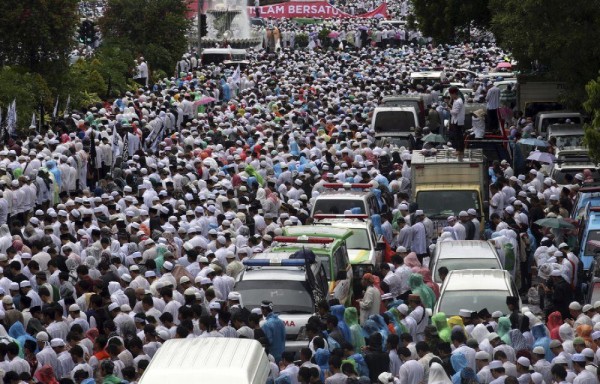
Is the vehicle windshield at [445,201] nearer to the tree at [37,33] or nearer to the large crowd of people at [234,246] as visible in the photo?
the large crowd of people at [234,246]

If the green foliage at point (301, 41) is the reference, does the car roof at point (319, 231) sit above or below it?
above

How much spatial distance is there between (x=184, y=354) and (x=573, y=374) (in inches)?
161

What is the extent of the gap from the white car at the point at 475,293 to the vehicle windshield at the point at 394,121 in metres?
15.9

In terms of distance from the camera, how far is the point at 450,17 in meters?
41.9

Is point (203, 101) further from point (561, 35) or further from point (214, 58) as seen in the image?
point (214, 58)

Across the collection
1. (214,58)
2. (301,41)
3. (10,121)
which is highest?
(10,121)

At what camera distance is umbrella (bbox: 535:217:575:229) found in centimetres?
2289

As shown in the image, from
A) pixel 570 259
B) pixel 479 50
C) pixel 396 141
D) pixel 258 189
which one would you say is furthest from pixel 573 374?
pixel 479 50

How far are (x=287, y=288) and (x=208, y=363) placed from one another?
5.55 meters

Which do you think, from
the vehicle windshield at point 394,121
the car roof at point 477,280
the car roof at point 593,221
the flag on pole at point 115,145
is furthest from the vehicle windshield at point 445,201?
the vehicle windshield at point 394,121

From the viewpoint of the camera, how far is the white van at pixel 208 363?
40.9 feet

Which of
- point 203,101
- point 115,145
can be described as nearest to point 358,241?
point 115,145

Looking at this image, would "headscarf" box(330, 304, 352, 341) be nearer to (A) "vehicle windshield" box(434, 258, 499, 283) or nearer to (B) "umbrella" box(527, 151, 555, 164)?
(A) "vehicle windshield" box(434, 258, 499, 283)

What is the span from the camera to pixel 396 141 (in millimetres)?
33594
